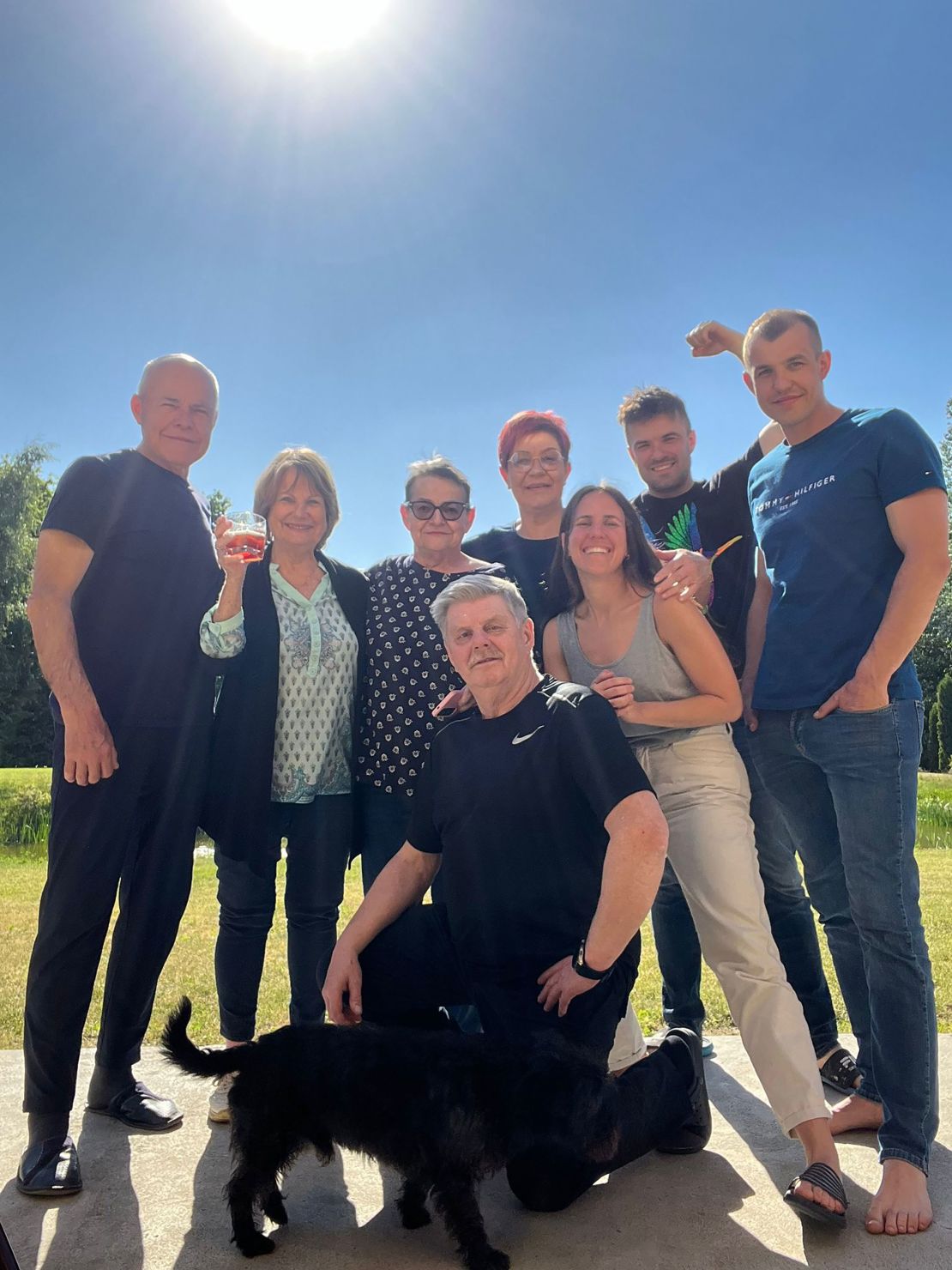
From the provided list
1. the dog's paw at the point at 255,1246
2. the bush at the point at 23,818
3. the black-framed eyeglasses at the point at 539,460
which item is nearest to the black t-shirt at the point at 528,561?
the black-framed eyeglasses at the point at 539,460

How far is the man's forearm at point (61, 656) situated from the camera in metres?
2.91

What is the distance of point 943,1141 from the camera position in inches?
111

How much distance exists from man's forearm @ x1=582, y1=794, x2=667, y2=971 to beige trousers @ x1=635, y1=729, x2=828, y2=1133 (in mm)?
397

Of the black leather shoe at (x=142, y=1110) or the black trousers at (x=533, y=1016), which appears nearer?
the black trousers at (x=533, y=1016)

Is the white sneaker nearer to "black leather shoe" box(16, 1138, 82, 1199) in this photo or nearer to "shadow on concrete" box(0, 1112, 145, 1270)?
"shadow on concrete" box(0, 1112, 145, 1270)

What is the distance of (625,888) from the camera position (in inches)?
94.3

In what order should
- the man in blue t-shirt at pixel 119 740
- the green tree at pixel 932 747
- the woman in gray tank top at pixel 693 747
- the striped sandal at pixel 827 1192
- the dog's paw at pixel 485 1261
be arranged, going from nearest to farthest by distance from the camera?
the dog's paw at pixel 485 1261, the striped sandal at pixel 827 1192, the woman in gray tank top at pixel 693 747, the man in blue t-shirt at pixel 119 740, the green tree at pixel 932 747

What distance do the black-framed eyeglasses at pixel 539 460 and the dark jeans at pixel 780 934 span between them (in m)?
1.29

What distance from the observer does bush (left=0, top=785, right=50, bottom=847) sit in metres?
14.3

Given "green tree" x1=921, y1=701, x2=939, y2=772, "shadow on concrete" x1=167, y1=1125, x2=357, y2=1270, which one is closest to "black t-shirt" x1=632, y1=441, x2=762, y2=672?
"shadow on concrete" x1=167, y1=1125, x2=357, y2=1270

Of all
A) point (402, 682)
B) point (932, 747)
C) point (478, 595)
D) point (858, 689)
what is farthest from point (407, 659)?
point (932, 747)

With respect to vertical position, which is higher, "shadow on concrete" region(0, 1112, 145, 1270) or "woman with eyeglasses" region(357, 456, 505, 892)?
"woman with eyeglasses" region(357, 456, 505, 892)

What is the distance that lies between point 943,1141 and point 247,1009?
2376 millimetres

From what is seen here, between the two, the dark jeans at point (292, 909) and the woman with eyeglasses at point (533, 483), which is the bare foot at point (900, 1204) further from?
the woman with eyeglasses at point (533, 483)
